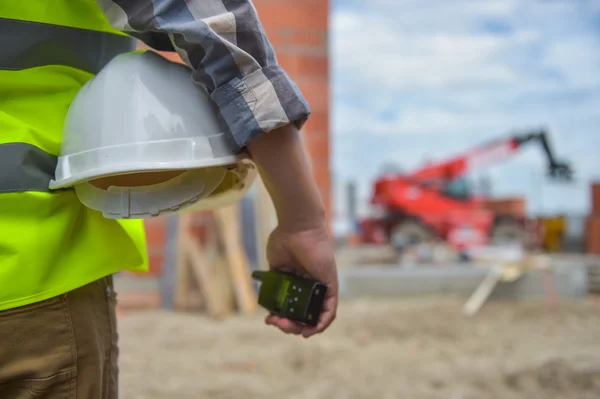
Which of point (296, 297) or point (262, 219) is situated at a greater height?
point (296, 297)

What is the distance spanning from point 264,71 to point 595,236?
827 centimetres

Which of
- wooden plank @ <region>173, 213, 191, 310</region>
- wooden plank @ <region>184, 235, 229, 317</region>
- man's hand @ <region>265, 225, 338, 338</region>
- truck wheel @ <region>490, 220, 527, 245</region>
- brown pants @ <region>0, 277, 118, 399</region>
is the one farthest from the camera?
truck wheel @ <region>490, 220, 527, 245</region>

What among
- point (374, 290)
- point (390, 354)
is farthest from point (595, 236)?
point (390, 354)

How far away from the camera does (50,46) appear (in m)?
0.69

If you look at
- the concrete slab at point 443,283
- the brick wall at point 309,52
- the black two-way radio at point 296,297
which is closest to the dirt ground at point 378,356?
the concrete slab at point 443,283

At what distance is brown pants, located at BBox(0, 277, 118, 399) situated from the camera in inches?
24.7

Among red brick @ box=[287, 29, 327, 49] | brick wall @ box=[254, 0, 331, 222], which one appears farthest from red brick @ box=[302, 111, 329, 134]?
red brick @ box=[287, 29, 327, 49]

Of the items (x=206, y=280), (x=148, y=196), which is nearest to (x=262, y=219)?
(x=206, y=280)

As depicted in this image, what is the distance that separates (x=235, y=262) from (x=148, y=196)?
10.1 ft

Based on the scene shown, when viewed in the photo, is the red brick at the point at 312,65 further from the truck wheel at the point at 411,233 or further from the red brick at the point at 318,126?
the truck wheel at the point at 411,233

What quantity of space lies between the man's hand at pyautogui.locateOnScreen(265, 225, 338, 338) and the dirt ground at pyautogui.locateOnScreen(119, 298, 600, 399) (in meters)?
1.45

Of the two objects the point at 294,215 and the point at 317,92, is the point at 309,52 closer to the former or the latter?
the point at 317,92

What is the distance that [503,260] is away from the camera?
4836 millimetres

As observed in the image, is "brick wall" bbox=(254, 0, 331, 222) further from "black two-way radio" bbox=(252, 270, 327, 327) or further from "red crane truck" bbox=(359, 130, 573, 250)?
"black two-way radio" bbox=(252, 270, 327, 327)
